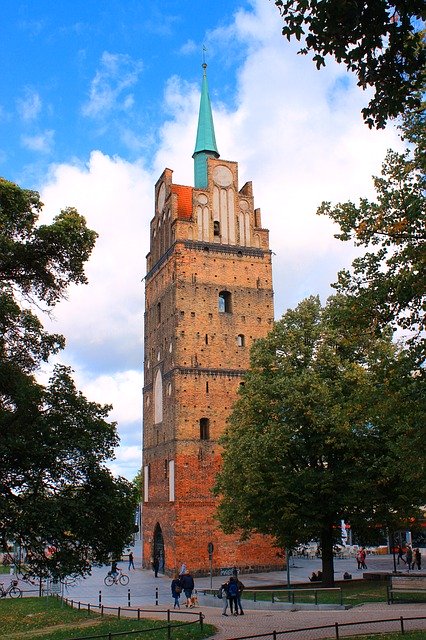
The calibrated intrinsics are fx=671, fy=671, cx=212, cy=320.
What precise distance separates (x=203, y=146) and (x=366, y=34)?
37.4 meters

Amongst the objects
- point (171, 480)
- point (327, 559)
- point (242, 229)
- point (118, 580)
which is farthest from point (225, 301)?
point (327, 559)

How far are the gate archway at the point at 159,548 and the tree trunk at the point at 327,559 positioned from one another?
50.1ft

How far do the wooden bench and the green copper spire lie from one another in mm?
28249

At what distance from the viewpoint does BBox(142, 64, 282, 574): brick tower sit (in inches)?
1410

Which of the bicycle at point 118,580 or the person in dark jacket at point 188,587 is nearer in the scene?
the person in dark jacket at point 188,587

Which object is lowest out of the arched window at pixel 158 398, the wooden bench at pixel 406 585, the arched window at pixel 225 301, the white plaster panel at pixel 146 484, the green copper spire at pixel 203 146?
the wooden bench at pixel 406 585

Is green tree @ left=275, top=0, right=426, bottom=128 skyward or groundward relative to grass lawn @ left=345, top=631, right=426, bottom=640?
skyward

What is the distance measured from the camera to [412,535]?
176ft

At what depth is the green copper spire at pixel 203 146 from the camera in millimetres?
42844

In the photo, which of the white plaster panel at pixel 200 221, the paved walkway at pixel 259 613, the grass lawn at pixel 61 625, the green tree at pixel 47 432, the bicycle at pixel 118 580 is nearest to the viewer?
the green tree at pixel 47 432

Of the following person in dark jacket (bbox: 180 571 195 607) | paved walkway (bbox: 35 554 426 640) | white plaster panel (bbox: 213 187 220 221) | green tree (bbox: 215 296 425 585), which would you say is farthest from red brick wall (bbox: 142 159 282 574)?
person in dark jacket (bbox: 180 571 195 607)

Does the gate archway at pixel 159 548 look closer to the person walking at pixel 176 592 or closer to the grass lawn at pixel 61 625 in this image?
the grass lawn at pixel 61 625

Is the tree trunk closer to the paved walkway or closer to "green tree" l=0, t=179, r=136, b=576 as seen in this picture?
the paved walkway

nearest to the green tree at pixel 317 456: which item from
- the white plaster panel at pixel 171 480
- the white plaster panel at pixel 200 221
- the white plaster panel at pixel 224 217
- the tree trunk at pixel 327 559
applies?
the tree trunk at pixel 327 559
